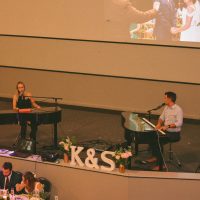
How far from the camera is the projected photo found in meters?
10.8

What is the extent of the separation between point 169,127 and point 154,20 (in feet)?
10.9

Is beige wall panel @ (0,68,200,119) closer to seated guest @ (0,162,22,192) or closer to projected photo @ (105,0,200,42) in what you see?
projected photo @ (105,0,200,42)

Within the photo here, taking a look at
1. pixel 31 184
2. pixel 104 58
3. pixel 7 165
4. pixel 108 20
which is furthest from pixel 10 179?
pixel 108 20

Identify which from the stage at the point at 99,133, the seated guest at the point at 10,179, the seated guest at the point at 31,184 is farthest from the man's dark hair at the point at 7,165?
the stage at the point at 99,133

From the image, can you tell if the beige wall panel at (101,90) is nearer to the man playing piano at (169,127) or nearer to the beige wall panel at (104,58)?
the beige wall panel at (104,58)

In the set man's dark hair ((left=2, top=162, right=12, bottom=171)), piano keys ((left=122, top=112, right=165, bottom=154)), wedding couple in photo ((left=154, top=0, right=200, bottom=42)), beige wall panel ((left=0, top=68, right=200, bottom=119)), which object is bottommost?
man's dark hair ((left=2, top=162, right=12, bottom=171))

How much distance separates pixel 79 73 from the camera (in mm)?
12375

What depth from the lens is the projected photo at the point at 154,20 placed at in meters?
10.8

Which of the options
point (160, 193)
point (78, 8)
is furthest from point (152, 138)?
point (78, 8)

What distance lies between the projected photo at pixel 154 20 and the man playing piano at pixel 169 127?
102 inches

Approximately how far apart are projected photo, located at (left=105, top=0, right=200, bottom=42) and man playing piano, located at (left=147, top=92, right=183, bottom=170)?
102 inches

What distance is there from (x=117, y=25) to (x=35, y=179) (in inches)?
201

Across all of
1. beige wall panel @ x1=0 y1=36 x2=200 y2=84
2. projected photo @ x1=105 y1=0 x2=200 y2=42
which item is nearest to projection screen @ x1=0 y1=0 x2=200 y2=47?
projected photo @ x1=105 y1=0 x2=200 y2=42

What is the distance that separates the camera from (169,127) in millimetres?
8648
